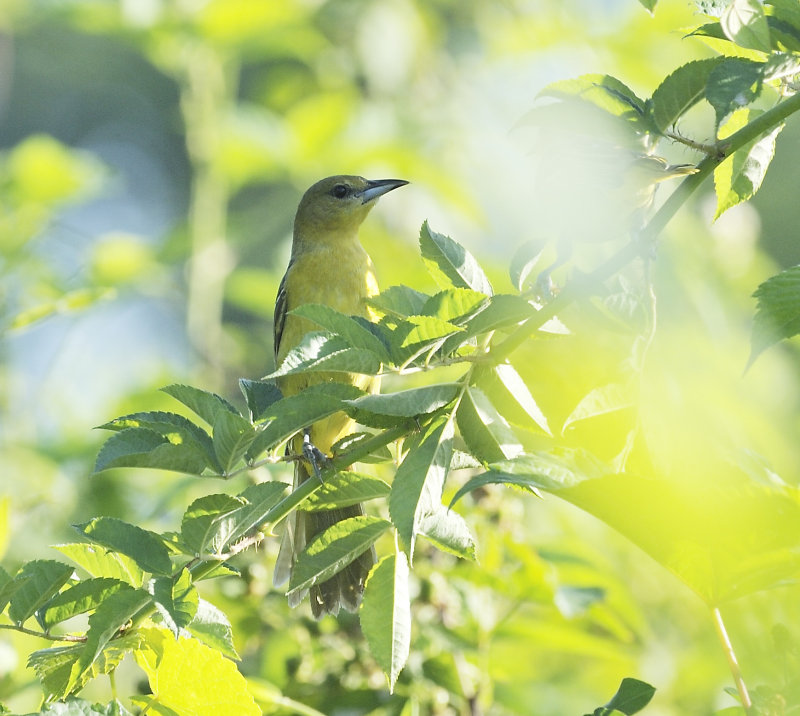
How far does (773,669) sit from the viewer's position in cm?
155

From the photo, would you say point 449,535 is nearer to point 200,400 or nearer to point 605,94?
point 200,400

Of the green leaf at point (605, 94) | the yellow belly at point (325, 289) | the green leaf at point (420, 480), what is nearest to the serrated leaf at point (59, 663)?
the green leaf at point (420, 480)

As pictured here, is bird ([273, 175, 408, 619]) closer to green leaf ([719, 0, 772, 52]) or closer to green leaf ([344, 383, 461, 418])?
green leaf ([344, 383, 461, 418])

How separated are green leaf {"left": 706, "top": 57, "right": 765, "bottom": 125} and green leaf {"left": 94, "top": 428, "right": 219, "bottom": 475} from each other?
0.80 meters

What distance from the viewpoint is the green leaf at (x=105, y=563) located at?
1.44 m

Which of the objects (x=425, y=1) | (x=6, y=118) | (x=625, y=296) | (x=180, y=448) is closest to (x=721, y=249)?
(x=625, y=296)

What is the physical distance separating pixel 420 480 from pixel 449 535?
249 mm

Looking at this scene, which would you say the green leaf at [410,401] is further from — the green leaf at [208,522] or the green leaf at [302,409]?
the green leaf at [208,522]

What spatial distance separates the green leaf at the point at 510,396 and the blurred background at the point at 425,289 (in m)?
0.11

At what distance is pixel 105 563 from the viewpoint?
1.46 meters

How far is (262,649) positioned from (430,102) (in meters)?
3.97

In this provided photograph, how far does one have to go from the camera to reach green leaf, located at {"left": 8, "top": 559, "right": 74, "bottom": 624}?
4.49 feet

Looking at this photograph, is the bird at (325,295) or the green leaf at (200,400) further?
the bird at (325,295)

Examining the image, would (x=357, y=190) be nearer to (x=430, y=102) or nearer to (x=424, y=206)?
(x=424, y=206)
